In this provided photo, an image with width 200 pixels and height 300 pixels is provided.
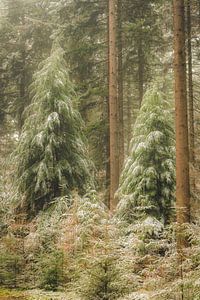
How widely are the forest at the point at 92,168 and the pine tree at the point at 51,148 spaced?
39mm

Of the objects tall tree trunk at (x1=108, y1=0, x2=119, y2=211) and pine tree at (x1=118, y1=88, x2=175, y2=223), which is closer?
pine tree at (x1=118, y1=88, x2=175, y2=223)

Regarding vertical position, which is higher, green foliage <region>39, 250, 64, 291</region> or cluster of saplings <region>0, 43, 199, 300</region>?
cluster of saplings <region>0, 43, 199, 300</region>

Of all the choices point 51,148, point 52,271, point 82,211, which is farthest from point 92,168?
point 52,271

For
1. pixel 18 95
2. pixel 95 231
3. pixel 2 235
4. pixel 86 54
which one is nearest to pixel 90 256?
pixel 95 231

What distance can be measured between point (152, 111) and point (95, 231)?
4.42 meters

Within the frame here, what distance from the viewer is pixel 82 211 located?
11.4 meters

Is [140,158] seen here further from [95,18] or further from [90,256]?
[95,18]

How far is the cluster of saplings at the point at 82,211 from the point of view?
24.5 feet

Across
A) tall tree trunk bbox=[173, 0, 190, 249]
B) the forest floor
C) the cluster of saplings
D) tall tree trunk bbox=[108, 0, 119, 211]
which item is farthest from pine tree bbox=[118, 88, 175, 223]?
the forest floor

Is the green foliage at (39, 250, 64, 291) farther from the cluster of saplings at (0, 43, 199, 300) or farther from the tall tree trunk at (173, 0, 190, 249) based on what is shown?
the tall tree trunk at (173, 0, 190, 249)

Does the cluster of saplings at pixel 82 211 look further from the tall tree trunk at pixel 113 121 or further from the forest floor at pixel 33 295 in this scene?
the tall tree trunk at pixel 113 121

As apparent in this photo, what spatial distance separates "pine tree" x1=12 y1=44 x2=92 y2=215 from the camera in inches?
561

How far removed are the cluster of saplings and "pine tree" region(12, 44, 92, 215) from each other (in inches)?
1.4

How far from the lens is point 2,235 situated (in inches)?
505
